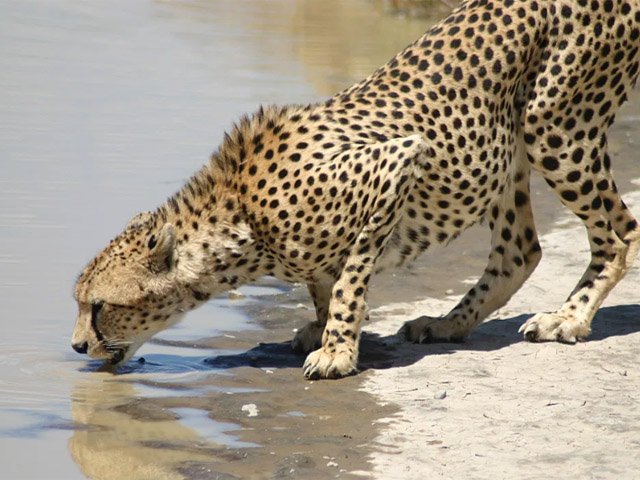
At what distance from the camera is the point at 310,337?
8.88 metres

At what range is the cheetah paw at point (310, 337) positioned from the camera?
349 inches

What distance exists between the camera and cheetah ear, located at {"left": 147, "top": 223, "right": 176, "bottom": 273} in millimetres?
8352

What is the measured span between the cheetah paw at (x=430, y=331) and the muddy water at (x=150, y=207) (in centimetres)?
24

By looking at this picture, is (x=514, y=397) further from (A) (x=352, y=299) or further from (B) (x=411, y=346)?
(B) (x=411, y=346)

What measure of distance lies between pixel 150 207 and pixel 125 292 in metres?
2.83

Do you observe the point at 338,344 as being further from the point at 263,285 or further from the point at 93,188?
the point at 93,188

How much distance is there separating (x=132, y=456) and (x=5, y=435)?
2.08 feet

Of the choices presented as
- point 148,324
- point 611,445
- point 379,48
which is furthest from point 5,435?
point 379,48

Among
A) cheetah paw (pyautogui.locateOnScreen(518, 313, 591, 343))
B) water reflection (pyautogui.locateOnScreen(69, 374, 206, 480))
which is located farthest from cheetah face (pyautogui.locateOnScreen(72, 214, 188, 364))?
cheetah paw (pyautogui.locateOnScreen(518, 313, 591, 343))

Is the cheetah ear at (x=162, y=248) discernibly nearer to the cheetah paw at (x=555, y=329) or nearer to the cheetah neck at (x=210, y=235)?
the cheetah neck at (x=210, y=235)

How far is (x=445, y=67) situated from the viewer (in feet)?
29.2

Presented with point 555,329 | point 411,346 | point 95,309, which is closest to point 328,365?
point 411,346

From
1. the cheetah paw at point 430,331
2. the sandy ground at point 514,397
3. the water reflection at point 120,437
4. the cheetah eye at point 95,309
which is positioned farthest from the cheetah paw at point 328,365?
the cheetah eye at point 95,309

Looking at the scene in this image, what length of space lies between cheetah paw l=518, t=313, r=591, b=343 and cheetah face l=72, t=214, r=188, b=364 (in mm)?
2038
